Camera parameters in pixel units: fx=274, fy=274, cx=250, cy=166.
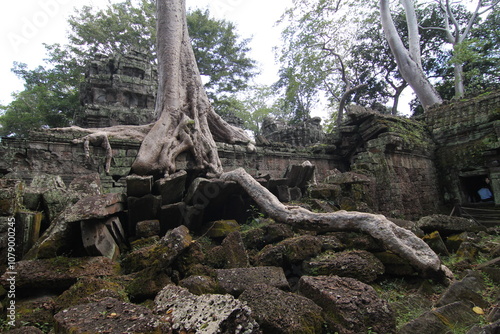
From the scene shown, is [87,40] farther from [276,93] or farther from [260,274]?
[260,274]

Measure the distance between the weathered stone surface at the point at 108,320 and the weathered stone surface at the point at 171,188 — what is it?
69.2 inches

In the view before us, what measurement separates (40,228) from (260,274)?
2.33 metres

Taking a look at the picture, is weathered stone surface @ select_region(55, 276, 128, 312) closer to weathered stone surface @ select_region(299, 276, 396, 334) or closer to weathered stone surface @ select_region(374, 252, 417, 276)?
weathered stone surface @ select_region(299, 276, 396, 334)

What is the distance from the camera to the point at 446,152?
877 cm

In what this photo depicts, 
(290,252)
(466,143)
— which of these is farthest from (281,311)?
(466,143)

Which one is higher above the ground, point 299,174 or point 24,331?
point 299,174

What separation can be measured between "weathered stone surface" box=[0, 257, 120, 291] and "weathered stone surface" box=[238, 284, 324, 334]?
4.30ft

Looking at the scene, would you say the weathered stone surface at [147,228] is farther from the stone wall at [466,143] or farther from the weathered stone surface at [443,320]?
the stone wall at [466,143]

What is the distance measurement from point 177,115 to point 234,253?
3.76 metres

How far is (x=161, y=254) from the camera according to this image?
2.29 m

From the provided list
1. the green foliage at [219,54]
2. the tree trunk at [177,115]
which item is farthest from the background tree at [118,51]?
the tree trunk at [177,115]

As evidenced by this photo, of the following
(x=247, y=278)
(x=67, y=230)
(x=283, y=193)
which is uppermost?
(x=283, y=193)

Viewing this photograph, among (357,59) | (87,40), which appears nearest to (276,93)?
(357,59)

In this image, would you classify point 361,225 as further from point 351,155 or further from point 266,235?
point 351,155
